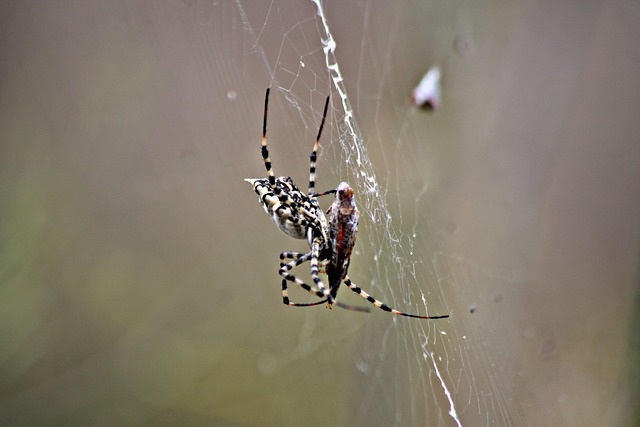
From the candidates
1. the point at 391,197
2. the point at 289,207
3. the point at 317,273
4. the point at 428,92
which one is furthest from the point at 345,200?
the point at 428,92

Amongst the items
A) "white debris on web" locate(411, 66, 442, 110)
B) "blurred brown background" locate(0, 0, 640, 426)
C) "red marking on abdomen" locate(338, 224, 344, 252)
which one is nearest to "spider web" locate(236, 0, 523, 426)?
"blurred brown background" locate(0, 0, 640, 426)

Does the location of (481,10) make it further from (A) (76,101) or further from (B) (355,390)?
(A) (76,101)

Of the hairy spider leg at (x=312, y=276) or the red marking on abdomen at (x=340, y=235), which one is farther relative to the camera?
the hairy spider leg at (x=312, y=276)

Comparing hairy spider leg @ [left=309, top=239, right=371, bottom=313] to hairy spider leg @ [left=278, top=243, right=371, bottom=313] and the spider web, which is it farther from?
the spider web

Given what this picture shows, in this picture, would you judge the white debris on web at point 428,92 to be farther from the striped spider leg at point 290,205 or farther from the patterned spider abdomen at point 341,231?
the patterned spider abdomen at point 341,231

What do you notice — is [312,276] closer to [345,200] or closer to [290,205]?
[290,205]

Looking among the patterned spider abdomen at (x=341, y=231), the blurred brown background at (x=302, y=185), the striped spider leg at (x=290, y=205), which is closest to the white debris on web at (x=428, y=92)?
the blurred brown background at (x=302, y=185)

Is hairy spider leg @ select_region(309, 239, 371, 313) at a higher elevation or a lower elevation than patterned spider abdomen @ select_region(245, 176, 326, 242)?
lower
